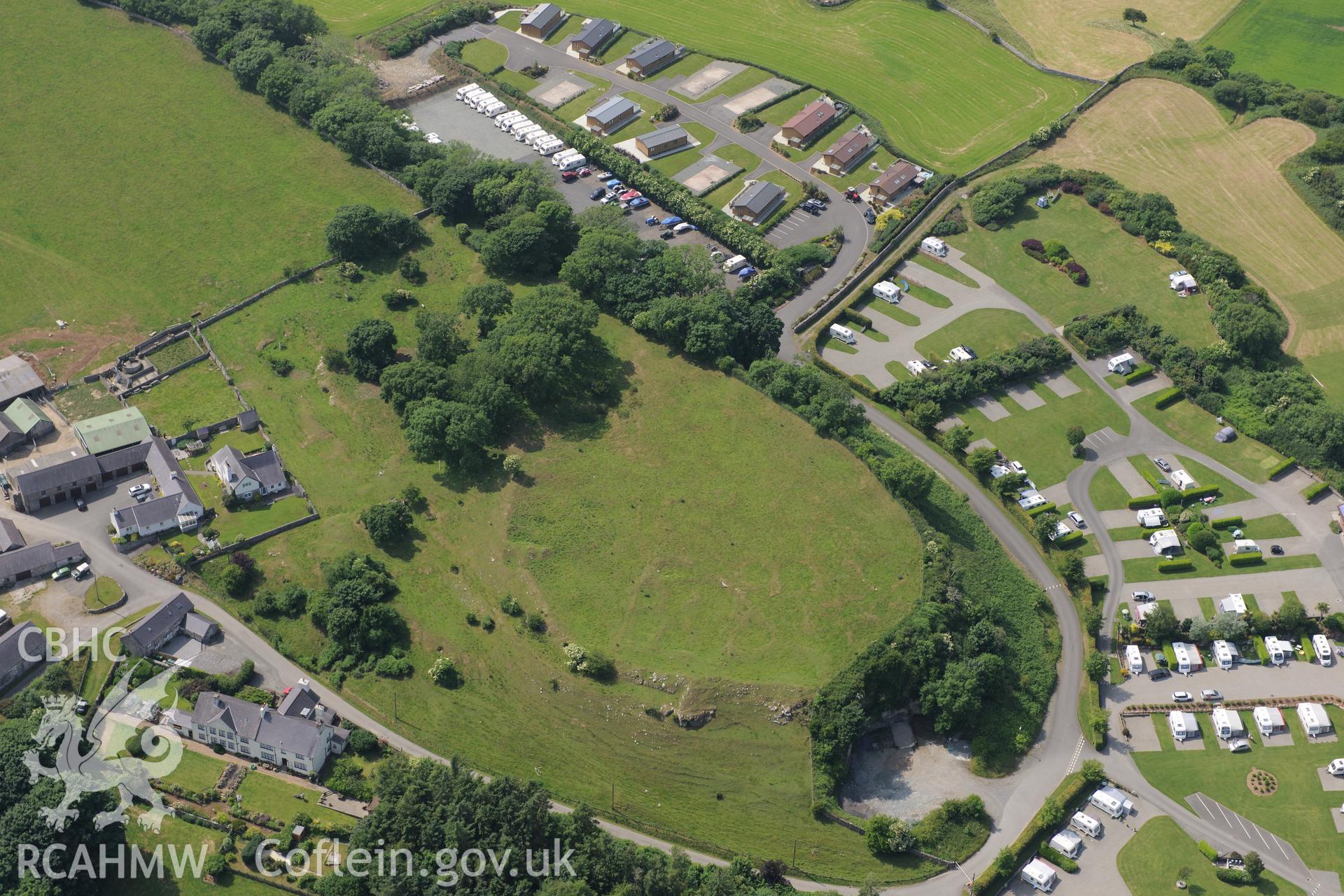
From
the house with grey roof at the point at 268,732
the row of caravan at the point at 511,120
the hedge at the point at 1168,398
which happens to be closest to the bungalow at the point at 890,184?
the row of caravan at the point at 511,120

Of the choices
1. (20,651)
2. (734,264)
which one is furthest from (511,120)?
(20,651)

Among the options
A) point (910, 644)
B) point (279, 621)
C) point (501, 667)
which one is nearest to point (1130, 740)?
point (910, 644)

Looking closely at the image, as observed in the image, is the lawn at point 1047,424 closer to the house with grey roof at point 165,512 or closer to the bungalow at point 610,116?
the bungalow at point 610,116

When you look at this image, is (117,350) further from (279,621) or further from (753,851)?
(753,851)

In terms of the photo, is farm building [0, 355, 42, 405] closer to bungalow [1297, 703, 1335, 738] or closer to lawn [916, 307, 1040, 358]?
lawn [916, 307, 1040, 358]

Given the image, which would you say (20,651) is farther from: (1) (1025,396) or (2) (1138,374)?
(2) (1138,374)

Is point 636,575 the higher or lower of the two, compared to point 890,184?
lower

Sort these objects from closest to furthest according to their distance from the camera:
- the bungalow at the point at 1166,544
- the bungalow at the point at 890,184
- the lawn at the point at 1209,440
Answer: the bungalow at the point at 1166,544
the lawn at the point at 1209,440
the bungalow at the point at 890,184
